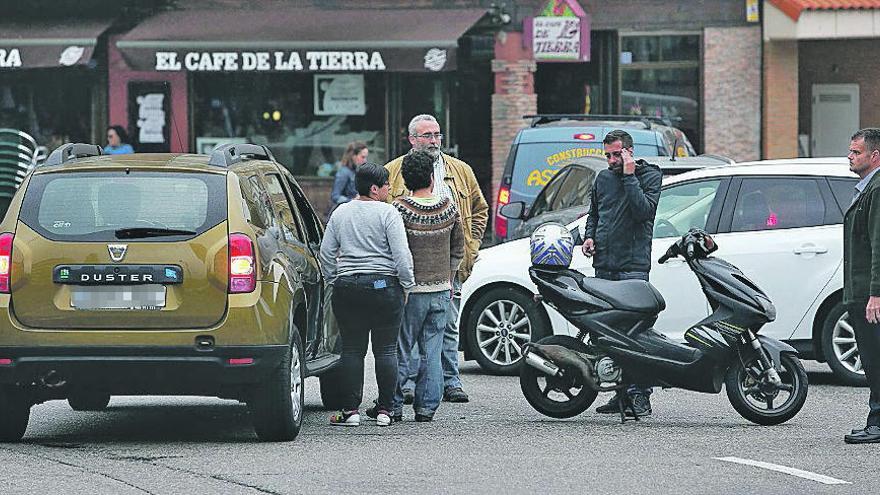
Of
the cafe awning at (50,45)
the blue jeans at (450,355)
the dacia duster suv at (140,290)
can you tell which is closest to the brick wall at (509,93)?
the cafe awning at (50,45)

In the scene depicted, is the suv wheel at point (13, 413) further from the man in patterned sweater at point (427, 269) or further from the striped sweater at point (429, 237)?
the striped sweater at point (429, 237)

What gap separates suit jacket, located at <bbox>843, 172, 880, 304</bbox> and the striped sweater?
2270 mm

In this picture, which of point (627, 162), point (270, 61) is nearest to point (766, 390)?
point (627, 162)

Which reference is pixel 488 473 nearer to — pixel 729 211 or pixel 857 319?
pixel 857 319

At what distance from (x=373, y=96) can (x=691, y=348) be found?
644 inches

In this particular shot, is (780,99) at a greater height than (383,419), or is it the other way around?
(780,99)

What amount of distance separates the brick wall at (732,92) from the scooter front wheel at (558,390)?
51.2 ft

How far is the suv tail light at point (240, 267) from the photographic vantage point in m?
8.93

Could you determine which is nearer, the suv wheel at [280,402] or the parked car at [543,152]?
the suv wheel at [280,402]

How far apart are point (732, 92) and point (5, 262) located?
17.8 meters

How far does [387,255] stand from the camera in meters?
9.88

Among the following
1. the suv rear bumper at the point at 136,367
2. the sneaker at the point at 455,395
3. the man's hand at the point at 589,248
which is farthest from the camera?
the sneaker at the point at 455,395

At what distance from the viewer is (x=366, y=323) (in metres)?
9.97

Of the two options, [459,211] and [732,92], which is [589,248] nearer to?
[459,211]
